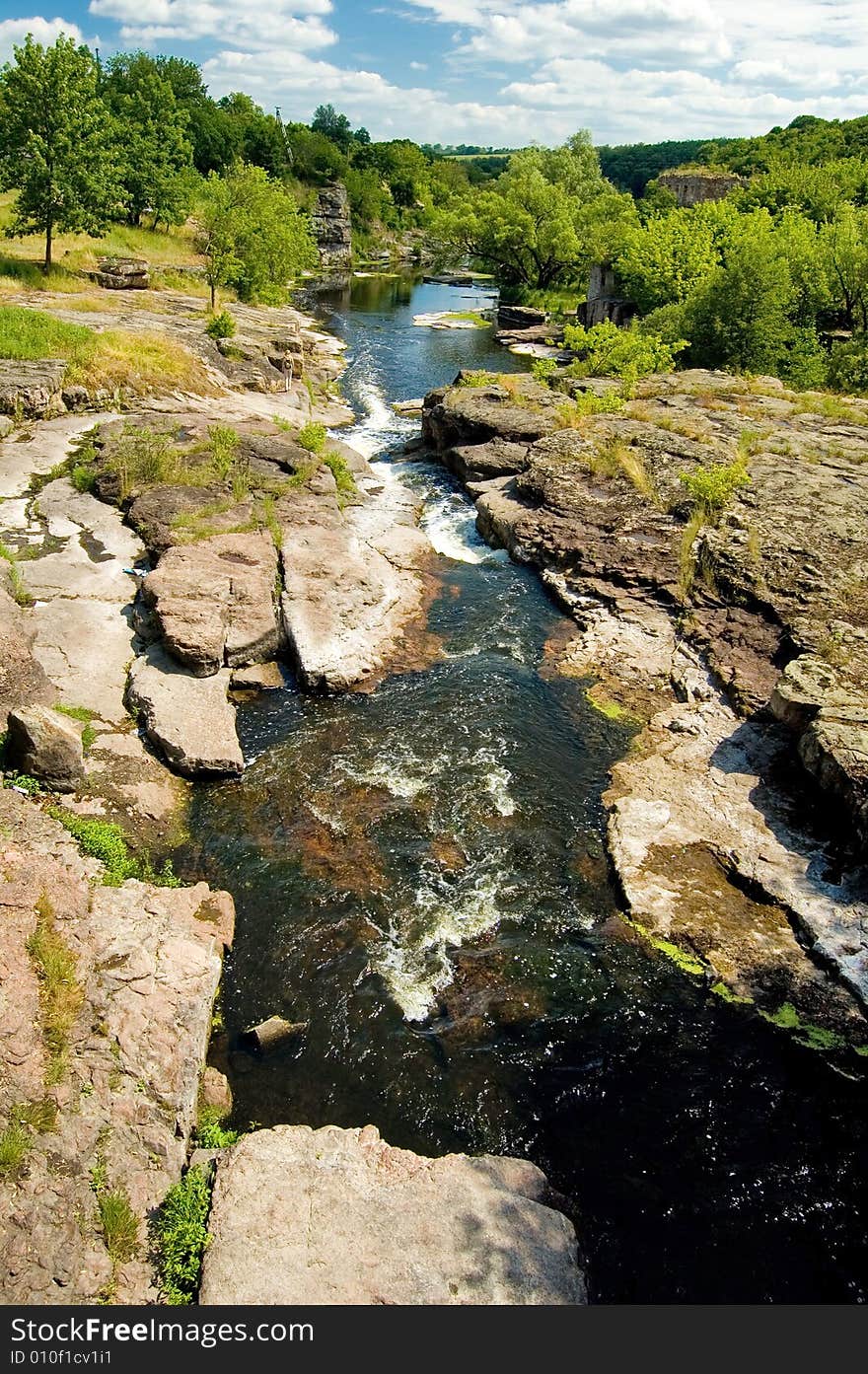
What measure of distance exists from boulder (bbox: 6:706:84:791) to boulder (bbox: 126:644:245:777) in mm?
1538

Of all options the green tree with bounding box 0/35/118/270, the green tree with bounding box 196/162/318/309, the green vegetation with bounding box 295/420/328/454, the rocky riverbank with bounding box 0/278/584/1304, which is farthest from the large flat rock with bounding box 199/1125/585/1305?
the green tree with bounding box 196/162/318/309

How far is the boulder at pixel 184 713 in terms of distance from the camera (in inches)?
482

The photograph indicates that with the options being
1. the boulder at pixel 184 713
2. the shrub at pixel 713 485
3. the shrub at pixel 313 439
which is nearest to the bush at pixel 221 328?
the shrub at pixel 313 439

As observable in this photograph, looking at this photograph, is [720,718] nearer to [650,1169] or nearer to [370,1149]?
[650,1169]

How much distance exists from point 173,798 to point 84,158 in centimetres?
3365

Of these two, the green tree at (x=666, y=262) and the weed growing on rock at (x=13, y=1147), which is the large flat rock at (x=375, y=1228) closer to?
the weed growing on rock at (x=13, y=1147)

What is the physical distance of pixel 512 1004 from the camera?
9219 mm

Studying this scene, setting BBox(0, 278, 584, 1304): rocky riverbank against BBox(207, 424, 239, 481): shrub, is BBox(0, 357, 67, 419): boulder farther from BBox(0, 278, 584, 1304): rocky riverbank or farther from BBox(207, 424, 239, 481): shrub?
BBox(207, 424, 239, 481): shrub

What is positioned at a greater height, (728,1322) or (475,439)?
(475,439)

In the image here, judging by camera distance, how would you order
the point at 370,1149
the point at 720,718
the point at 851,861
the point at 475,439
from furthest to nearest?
1. the point at 475,439
2. the point at 720,718
3. the point at 851,861
4. the point at 370,1149

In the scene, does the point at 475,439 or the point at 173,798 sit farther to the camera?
the point at 475,439

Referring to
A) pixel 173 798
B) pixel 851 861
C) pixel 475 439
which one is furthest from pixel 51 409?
pixel 851 861

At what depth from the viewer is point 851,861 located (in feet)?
35.3

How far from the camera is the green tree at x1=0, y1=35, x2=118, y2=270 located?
103 feet
